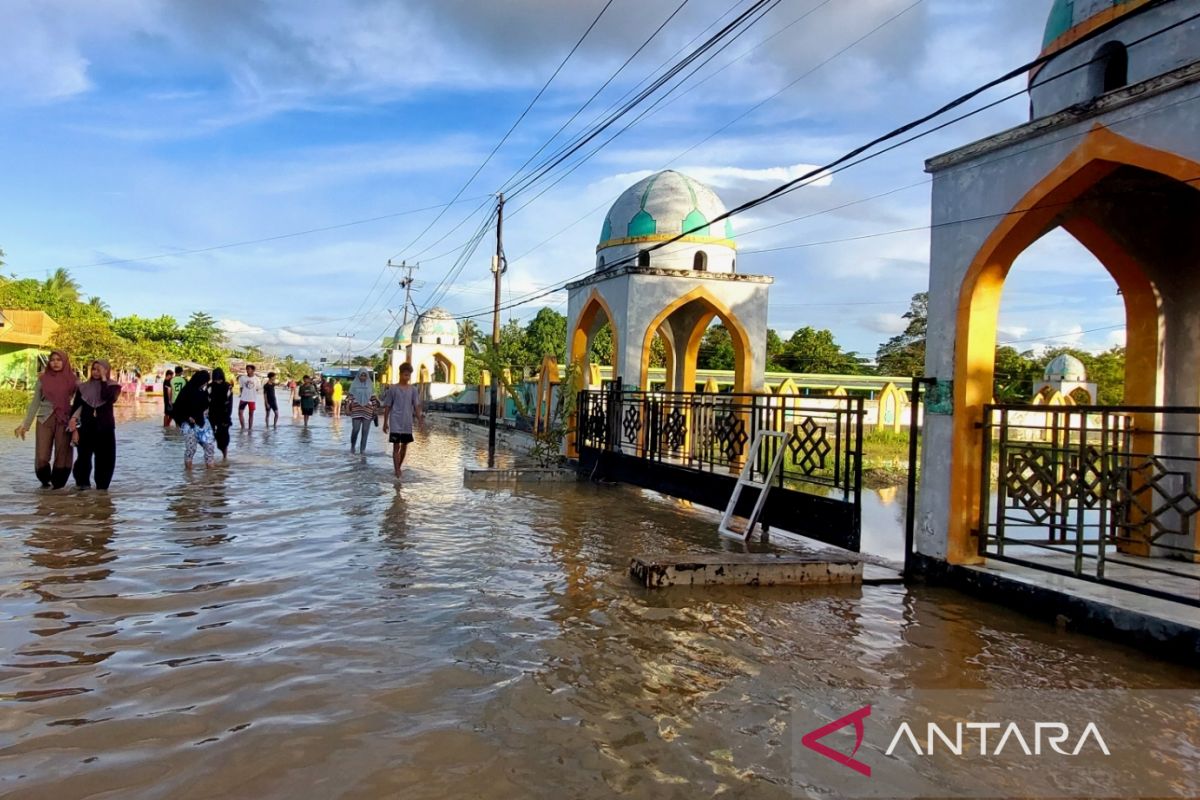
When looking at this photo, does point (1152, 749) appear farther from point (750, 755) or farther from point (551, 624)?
point (551, 624)

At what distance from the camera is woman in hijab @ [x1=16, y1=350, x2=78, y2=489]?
8.93 metres

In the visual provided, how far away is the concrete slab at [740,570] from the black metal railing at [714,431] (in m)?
0.93

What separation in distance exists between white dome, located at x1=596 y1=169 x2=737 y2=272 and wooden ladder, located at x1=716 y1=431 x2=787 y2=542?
6999 mm

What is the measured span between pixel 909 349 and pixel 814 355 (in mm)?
5696

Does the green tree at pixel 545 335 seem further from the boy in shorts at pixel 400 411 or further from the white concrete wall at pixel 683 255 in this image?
the boy in shorts at pixel 400 411

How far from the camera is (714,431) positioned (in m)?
10.5

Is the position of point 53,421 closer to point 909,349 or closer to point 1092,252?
point 1092,252

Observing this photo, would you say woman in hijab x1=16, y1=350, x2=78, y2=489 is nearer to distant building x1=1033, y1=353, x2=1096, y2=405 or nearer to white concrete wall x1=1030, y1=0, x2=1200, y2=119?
white concrete wall x1=1030, y1=0, x2=1200, y2=119

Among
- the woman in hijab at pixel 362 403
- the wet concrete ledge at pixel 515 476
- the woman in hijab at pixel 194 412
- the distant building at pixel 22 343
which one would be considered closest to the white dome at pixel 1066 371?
the wet concrete ledge at pixel 515 476

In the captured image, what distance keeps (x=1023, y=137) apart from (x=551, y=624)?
5177 millimetres

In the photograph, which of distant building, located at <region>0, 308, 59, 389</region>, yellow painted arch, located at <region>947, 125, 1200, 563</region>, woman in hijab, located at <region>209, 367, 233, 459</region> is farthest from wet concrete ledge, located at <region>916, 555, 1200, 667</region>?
distant building, located at <region>0, 308, 59, 389</region>

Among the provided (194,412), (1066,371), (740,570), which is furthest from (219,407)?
(1066,371)

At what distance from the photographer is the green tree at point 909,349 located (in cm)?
4650

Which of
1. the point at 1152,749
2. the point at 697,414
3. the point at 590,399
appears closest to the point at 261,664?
the point at 1152,749
